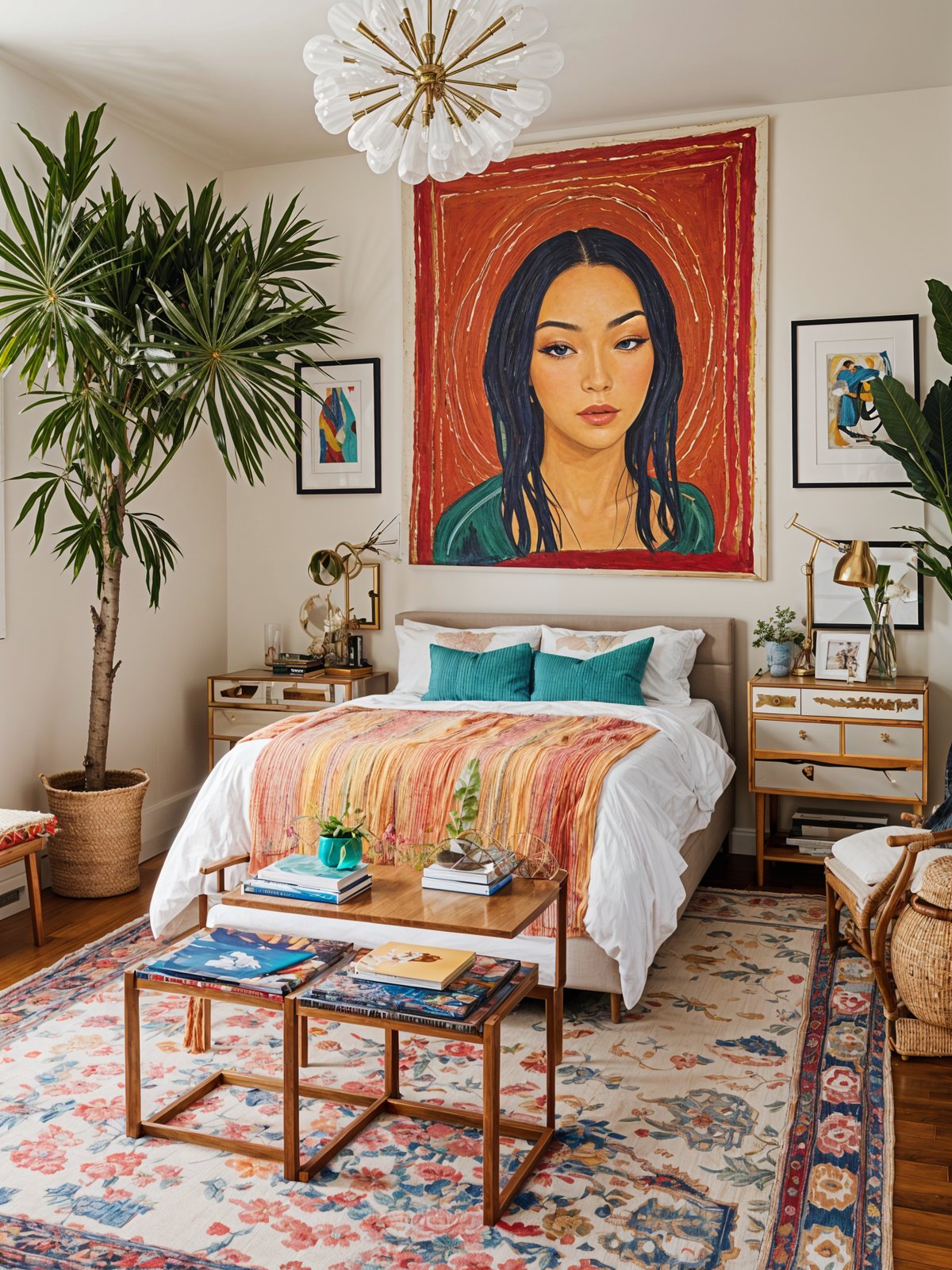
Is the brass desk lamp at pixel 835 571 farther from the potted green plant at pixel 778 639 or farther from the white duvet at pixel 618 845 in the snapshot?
the white duvet at pixel 618 845

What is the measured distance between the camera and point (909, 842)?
3111 millimetres

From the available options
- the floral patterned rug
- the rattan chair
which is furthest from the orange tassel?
the rattan chair

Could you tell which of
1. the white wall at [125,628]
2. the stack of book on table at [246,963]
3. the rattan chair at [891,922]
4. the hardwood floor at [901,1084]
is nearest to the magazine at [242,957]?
the stack of book on table at [246,963]

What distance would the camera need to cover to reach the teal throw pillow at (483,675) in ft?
15.5

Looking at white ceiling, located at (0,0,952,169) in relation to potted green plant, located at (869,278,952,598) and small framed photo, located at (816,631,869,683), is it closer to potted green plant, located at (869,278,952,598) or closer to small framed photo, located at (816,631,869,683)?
potted green plant, located at (869,278,952,598)

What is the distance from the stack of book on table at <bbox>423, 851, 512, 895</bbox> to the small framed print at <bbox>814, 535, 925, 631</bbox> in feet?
8.65

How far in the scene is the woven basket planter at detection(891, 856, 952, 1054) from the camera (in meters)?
2.94

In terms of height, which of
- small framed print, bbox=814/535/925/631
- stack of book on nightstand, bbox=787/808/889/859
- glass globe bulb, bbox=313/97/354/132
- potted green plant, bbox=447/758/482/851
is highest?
glass globe bulb, bbox=313/97/354/132

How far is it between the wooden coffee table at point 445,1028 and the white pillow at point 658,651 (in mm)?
1960

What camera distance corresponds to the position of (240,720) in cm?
533

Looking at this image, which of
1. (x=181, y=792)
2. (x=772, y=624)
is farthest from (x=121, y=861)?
(x=772, y=624)

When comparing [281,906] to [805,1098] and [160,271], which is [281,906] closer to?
[805,1098]

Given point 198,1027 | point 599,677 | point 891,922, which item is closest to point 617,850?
point 891,922

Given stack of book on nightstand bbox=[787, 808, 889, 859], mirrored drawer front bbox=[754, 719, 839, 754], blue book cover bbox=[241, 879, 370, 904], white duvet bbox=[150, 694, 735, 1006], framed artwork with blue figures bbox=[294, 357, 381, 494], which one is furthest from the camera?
framed artwork with blue figures bbox=[294, 357, 381, 494]
